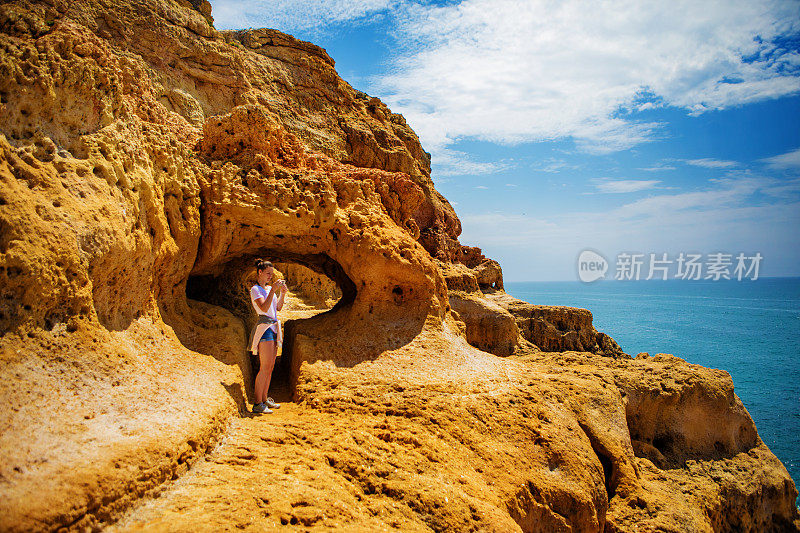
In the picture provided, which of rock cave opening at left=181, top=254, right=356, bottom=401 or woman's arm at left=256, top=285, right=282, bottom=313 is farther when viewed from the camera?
rock cave opening at left=181, top=254, right=356, bottom=401

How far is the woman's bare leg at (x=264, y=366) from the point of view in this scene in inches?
191

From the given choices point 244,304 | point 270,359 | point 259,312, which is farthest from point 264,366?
point 244,304

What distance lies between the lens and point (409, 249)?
681 cm

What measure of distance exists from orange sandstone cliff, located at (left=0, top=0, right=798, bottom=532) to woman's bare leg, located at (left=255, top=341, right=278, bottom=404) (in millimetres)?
227

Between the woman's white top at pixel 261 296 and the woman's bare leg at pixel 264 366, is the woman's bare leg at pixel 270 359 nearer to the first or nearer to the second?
the woman's bare leg at pixel 264 366

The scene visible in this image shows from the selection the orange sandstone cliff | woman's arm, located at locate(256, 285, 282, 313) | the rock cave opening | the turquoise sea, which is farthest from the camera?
the turquoise sea

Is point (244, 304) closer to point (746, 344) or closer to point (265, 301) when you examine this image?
point (265, 301)

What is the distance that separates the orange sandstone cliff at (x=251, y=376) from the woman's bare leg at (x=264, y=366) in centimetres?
23

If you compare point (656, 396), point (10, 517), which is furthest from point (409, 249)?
point (10, 517)

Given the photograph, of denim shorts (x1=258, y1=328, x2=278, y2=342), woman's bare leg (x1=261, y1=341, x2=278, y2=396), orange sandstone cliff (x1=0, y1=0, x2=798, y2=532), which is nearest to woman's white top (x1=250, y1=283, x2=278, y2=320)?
denim shorts (x1=258, y1=328, x2=278, y2=342)

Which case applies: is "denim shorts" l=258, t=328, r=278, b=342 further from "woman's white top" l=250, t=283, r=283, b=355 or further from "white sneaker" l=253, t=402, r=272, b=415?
"white sneaker" l=253, t=402, r=272, b=415

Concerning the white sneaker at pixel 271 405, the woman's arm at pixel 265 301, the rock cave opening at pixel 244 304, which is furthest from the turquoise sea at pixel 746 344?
the woman's arm at pixel 265 301

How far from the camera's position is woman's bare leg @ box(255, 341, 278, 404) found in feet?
15.9

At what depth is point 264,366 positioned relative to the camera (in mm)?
4863
